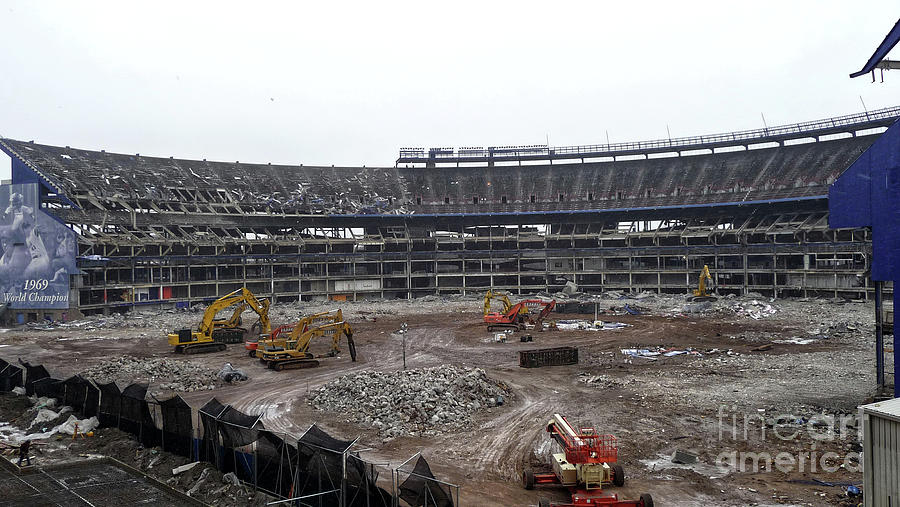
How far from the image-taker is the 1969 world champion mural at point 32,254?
4956 centimetres

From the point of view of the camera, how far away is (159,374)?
88.9 ft

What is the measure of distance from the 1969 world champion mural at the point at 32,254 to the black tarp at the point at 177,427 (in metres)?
41.3

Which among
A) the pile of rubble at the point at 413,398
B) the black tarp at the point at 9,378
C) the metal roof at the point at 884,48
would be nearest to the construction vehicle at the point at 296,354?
the pile of rubble at the point at 413,398

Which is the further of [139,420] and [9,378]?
[9,378]

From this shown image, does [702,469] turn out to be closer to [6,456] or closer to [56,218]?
[6,456]

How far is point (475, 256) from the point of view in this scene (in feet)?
231

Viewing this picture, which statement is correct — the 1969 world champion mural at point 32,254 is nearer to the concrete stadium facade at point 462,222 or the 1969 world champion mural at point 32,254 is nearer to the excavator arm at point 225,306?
the concrete stadium facade at point 462,222

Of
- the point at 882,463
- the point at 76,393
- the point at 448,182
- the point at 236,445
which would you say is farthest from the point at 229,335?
the point at 448,182

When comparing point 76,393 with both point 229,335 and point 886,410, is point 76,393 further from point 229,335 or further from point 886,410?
point 886,410

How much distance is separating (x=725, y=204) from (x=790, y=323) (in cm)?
2562

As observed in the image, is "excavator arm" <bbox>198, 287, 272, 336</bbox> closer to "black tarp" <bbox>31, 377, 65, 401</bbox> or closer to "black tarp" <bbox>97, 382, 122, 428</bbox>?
"black tarp" <bbox>31, 377, 65, 401</bbox>

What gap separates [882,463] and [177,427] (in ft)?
53.1

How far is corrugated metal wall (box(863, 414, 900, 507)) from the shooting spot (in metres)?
9.64

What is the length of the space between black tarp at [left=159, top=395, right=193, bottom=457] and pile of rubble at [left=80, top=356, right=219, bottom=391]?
9.43m
